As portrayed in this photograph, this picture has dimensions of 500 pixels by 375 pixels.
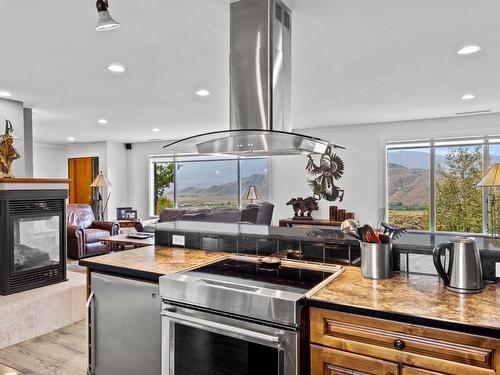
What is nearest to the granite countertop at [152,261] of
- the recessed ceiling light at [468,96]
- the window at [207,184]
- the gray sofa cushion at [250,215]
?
the gray sofa cushion at [250,215]

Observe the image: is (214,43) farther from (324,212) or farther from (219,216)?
(324,212)

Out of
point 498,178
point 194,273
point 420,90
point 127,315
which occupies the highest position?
point 420,90

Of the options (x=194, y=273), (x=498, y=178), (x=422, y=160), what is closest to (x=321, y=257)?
(x=194, y=273)

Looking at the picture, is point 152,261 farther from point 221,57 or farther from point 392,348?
point 221,57

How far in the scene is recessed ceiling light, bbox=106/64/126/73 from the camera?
10.3ft

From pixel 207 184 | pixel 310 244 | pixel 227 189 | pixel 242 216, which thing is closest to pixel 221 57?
pixel 310 244

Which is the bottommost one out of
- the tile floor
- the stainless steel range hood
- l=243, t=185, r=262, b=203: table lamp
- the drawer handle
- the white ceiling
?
the tile floor

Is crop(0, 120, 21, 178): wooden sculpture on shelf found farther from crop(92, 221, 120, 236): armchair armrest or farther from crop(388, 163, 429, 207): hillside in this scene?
crop(388, 163, 429, 207): hillside

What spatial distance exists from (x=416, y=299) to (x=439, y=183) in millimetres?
4820

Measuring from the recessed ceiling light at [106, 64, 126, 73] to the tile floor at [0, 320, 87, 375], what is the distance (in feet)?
7.82

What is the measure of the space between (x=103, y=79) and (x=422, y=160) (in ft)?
16.2

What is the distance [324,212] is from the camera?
639cm

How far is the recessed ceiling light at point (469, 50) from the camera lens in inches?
107

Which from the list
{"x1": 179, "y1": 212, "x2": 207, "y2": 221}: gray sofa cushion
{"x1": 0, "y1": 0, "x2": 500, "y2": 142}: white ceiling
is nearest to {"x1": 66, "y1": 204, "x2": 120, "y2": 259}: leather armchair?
{"x1": 179, "y1": 212, "x2": 207, "y2": 221}: gray sofa cushion
